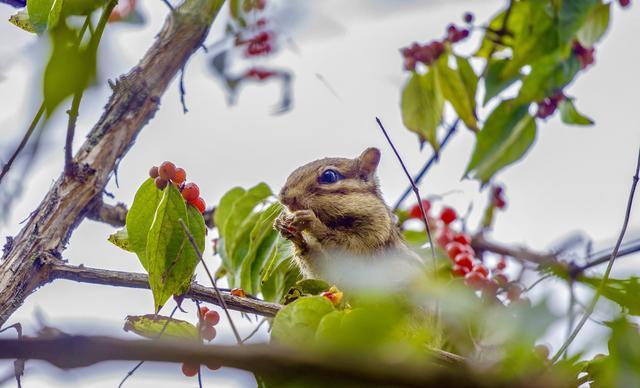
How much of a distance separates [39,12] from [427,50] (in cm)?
207

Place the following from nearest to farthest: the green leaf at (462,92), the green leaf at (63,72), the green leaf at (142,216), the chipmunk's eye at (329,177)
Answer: the green leaf at (63,72), the green leaf at (142,216), the green leaf at (462,92), the chipmunk's eye at (329,177)

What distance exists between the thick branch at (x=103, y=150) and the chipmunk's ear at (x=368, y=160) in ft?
5.42

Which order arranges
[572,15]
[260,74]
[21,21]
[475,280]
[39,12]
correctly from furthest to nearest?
[260,74], [475,280], [572,15], [21,21], [39,12]

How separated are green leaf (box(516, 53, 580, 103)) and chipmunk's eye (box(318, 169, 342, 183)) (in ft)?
5.10

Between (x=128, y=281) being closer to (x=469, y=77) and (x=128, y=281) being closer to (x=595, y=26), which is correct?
(x=469, y=77)

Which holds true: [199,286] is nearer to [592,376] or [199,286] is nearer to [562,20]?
[592,376]

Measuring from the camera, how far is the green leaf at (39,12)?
2.03m

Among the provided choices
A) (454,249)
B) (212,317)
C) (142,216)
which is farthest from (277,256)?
(454,249)

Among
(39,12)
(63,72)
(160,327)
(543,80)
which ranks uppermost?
(543,80)

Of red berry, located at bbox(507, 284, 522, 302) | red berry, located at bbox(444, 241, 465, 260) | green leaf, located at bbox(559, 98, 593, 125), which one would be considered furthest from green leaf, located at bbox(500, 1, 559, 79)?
red berry, located at bbox(444, 241, 465, 260)

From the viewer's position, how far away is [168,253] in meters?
2.15

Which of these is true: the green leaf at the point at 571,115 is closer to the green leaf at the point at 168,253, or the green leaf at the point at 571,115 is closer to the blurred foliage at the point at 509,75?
the blurred foliage at the point at 509,75

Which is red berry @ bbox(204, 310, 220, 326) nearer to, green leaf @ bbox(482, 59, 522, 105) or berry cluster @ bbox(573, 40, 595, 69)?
green leaf @ bbox(482, 59, 522, 105)

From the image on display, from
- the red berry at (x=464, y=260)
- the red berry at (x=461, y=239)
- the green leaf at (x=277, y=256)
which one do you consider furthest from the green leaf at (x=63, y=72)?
the red berry at (x=461, y=239)
